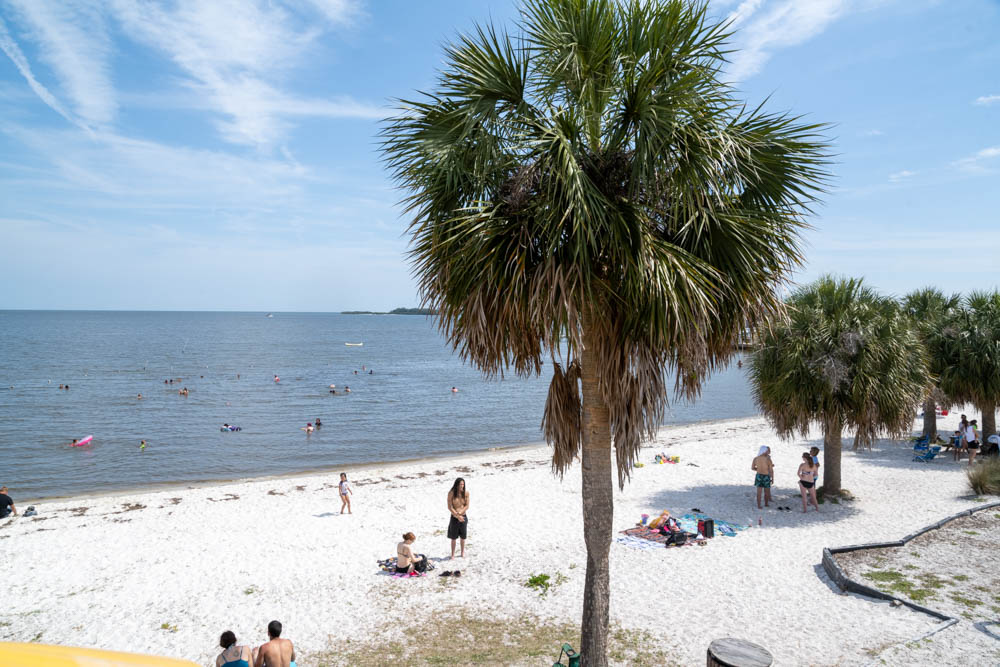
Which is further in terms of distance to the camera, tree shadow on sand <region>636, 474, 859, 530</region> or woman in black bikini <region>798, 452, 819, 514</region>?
woman in black bikini <region>798, 452, 819, 514</region>

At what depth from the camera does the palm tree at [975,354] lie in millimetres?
19172

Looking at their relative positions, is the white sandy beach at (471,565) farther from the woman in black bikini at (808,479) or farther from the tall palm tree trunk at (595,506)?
the tall palm tree trunk at (595,506)

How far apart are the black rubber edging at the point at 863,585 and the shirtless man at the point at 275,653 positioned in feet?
28.0

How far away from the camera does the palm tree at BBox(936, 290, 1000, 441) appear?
19172 millimetres

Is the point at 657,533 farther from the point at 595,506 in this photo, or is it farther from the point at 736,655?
the point at 736,655

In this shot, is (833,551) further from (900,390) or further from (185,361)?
(185,361)

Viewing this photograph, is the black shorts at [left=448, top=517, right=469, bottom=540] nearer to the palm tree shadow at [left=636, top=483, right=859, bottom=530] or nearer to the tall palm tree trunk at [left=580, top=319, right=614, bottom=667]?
the palm tree shadow at [left=636, top=483, right=859, bottom=530]

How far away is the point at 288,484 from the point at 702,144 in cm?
2243

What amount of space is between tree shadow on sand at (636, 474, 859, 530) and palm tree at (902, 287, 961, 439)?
6.34 meters

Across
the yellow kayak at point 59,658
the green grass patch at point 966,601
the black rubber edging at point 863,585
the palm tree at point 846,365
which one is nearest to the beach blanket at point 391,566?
the black rubber edging at point 863,585

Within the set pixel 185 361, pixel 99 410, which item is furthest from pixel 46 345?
pixel 99 410

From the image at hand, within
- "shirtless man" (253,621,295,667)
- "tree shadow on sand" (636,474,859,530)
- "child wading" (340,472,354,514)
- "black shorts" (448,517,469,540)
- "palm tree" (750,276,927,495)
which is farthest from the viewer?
"child wading" (340,472,354,514)

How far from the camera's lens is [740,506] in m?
15.8

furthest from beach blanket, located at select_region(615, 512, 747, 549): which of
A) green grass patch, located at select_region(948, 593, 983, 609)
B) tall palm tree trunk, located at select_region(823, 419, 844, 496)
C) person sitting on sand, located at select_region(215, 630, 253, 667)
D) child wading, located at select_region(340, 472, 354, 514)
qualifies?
child wading, located at select_region(340, 472, 354, 514)
